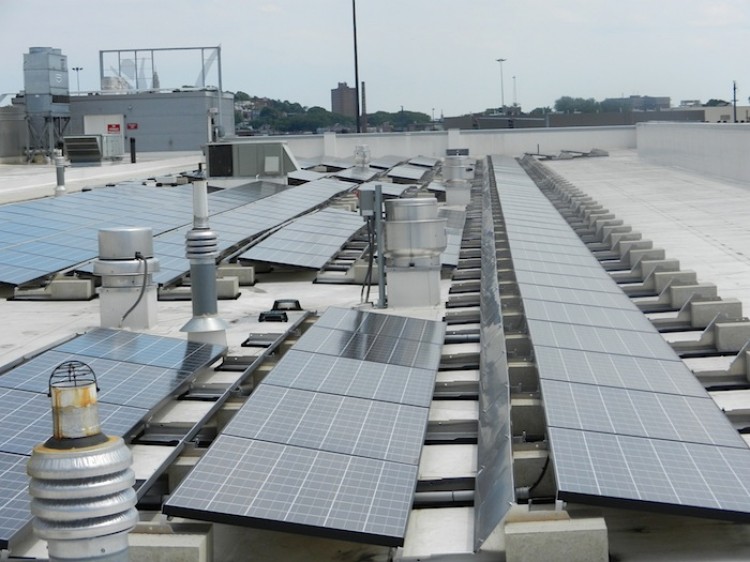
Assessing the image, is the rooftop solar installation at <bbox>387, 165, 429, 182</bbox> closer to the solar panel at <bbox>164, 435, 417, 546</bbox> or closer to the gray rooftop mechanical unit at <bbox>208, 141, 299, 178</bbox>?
the gray rooftop mechanical unit at <bbox>208, 141, 299, 178</bbox>

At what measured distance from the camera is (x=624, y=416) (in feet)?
31.9

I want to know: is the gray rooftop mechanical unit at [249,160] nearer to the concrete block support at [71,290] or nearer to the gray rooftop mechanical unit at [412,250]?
the concrete block support at [71,290]

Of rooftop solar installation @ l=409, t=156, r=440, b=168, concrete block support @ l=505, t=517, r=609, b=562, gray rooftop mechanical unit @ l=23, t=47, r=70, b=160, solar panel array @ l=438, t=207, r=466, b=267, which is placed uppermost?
gray rooftop mechanical unit @ l=23, t=47, r=70, b=160

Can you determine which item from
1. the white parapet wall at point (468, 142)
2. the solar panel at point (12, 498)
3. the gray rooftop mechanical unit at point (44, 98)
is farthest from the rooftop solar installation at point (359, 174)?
the solar panel at point (12, 498)

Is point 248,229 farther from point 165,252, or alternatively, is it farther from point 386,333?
point 386,333

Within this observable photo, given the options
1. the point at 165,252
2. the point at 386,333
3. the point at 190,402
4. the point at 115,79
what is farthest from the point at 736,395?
the point at 115,79

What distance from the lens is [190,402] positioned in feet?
40.0

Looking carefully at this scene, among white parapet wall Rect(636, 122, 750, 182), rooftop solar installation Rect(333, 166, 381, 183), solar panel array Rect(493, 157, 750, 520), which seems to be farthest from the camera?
rooftop solar installation Rect(333, 166, 381, 183)

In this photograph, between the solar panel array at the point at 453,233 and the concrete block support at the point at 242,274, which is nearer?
the concrete block support at the point at 242,274

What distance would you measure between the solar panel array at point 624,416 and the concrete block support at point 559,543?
18cm

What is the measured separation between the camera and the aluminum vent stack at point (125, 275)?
51.6 ft

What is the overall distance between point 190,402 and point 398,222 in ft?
18.3

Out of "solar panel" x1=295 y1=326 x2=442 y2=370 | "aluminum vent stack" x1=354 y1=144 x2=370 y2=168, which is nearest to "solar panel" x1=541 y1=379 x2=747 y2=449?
"solar panel" x1=295 y1=326 x2=442 y2=370

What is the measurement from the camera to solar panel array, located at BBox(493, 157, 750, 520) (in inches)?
316
